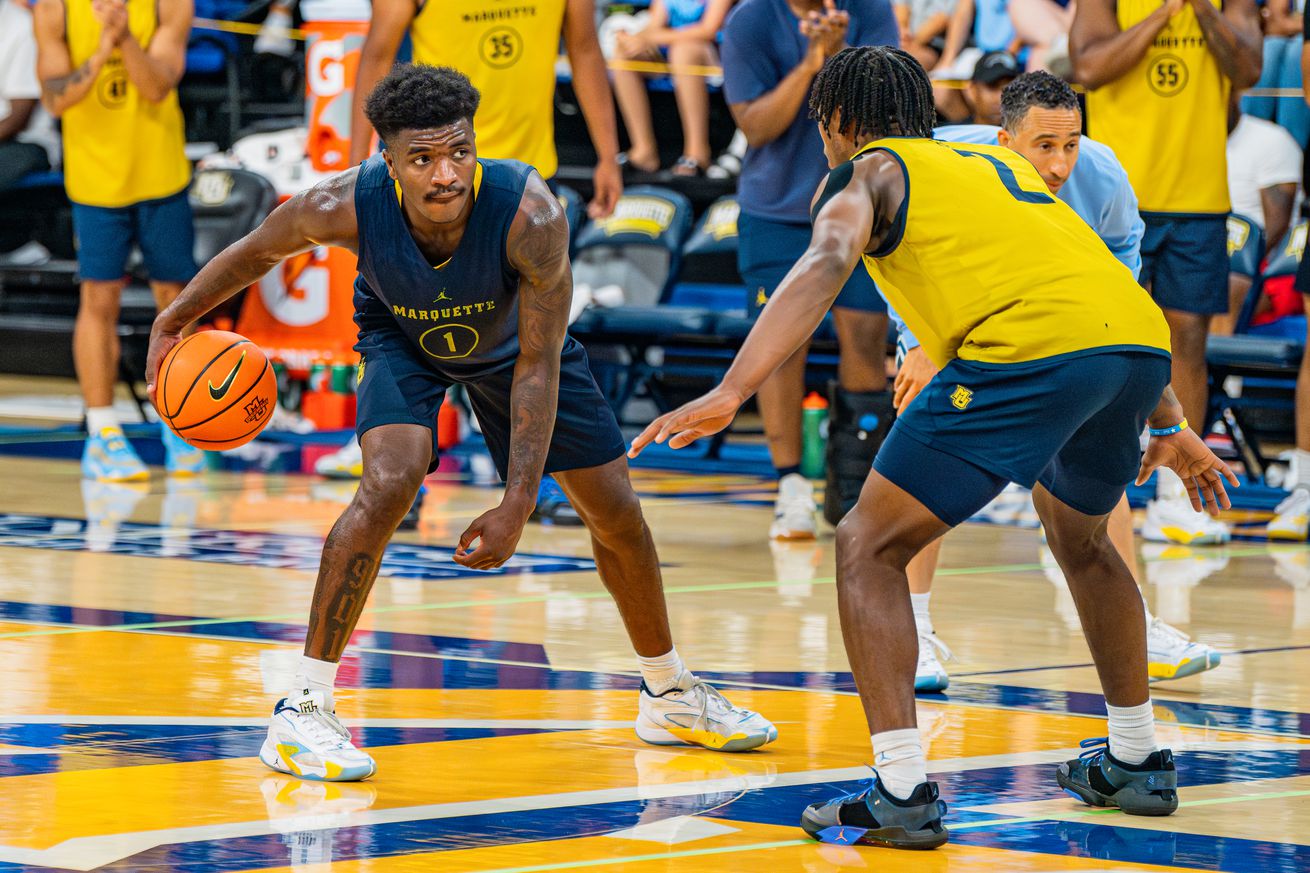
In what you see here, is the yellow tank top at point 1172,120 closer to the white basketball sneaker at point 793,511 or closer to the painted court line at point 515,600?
the painted court line at point 515,600

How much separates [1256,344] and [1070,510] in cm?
574

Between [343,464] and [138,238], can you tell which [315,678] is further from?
[138,238]

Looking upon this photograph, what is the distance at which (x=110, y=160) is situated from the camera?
10375mm

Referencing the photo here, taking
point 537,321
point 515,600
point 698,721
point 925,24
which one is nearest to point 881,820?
point 698,721

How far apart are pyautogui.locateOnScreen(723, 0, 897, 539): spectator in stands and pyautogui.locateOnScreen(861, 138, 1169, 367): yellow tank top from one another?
4.14 meters

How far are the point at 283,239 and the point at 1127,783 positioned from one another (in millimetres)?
2251

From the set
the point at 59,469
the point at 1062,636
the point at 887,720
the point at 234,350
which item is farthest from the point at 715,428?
the point at 59,469

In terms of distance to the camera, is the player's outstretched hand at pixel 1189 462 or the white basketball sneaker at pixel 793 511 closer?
the player's outstretched hand at pixel 1189 462

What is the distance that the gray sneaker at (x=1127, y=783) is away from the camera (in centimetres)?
458

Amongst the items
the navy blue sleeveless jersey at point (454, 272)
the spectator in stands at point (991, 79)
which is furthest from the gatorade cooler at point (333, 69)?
the navy blue sleeveless jersey at point (454, 272)

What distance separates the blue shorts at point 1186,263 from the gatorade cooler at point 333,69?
16.3 feet

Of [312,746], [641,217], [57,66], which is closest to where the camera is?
[312,746]

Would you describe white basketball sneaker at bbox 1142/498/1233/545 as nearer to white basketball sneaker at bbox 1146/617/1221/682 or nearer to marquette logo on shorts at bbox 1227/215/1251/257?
marquette logo on shorts at bbox 1227/215/1251/257

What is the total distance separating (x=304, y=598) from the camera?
7219 millimetres
